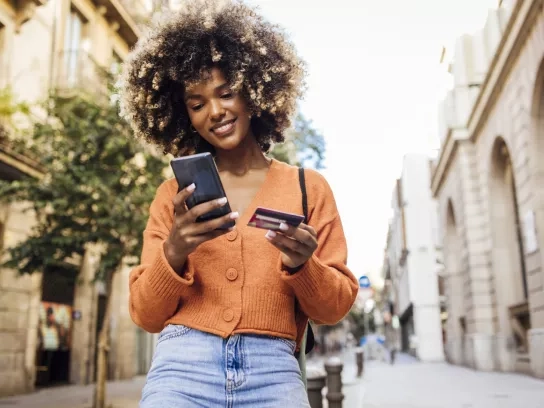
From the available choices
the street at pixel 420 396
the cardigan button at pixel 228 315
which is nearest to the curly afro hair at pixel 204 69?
the cardigan button at pixel 228 315

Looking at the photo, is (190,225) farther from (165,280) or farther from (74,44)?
(74,44)

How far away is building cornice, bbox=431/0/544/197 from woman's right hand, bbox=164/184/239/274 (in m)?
11.2

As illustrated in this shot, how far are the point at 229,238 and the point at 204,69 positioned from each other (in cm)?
64

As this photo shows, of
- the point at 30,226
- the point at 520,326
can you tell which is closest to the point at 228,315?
the point at 30,226

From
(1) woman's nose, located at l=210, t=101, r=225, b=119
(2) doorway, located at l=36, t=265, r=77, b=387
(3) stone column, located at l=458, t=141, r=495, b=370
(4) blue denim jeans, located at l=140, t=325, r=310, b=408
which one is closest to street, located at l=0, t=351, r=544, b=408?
(2) doorway, located at l=36, t=265, r=77, b=387

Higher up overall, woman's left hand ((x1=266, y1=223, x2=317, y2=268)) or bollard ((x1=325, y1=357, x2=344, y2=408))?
woman's left hand ((x1=266, y1=223, x2=317, y2=268))

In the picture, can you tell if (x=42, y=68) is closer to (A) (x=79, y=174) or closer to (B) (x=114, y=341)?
(A) (x=79, y=174)

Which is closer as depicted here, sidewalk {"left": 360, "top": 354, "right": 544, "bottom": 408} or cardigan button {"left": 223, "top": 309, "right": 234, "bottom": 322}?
cardigan button {"left": 223, "top": 309, "right": 234, "bottom": 322}

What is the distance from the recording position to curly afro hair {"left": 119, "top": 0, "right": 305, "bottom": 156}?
219 cm

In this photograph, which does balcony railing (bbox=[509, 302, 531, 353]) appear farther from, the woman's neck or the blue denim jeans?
the blue denim jeans

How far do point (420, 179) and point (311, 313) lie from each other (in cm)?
4205

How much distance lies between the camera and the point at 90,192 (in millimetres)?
10047

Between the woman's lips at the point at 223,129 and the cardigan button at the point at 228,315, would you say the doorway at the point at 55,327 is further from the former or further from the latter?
the cardigan button at the point at 228,315

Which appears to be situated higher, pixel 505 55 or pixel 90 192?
pixel 505 55
